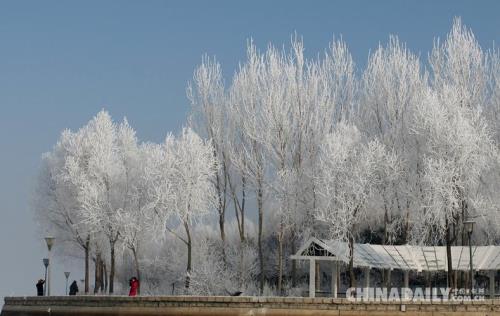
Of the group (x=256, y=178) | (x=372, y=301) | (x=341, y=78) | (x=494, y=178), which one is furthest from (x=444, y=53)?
(x=372, y=301)

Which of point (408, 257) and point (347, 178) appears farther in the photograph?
point (347, 178)

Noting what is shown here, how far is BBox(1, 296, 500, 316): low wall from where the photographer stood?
3228 cm

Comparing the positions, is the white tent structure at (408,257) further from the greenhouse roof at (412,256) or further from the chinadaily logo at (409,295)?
the chinadaily logo at (409,295)

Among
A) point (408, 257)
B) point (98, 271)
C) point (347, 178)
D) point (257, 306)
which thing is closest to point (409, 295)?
point (408, 257)

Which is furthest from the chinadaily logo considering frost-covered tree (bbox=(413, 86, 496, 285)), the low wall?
frost-covered tree (bbox=(413, 86, 496, 285))

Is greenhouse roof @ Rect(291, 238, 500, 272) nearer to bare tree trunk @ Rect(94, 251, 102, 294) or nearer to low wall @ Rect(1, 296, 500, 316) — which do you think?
low wall @ Rect(1, 296, 500, 316)

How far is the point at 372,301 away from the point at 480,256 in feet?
39.8

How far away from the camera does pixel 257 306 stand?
33656 mm

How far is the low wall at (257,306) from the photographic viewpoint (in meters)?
32.3

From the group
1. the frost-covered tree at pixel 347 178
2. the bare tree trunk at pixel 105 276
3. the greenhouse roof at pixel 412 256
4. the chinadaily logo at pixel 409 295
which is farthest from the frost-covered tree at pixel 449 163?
the bare tree trunk at pixel 105 276

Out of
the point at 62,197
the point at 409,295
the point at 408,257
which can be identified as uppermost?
the point at 62,197

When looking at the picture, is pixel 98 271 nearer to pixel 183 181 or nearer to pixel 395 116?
pixel 183 181

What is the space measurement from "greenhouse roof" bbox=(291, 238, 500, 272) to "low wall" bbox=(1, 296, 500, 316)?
19.0ft

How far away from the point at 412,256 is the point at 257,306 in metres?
12.4
